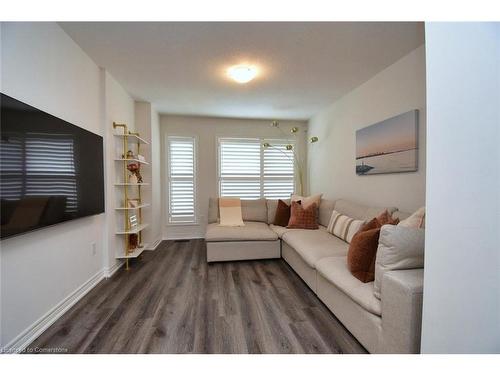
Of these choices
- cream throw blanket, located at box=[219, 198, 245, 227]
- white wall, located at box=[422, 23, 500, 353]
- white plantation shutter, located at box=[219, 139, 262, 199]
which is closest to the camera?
white wall, located at box=[422, 23, 500, 353]

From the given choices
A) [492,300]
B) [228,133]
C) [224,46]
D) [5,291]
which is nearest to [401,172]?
[492,300]

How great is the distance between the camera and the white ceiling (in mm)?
1751

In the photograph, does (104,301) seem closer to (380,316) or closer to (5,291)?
(5,291)

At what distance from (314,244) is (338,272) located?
67 cm

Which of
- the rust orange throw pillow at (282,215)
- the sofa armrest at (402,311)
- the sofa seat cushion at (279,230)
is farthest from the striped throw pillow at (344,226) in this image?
the sofa armrest at (402,311)

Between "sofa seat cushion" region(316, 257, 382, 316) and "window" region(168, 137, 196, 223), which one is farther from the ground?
"window" region(168, 137, 196, 223)

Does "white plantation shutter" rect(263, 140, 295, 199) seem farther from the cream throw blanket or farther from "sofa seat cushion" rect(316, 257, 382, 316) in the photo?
"sofa seat cushion" rect(316, 257, 382, 316)

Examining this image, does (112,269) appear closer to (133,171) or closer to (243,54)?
(133,171)

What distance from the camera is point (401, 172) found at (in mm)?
2221

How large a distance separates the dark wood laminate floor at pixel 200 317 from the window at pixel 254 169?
79.1 inches

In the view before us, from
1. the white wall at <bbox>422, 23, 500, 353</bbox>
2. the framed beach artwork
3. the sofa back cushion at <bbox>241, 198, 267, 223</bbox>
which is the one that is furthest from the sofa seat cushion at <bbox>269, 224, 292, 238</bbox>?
the white wall at <bbox>422, 23, 500, 353</bbox>

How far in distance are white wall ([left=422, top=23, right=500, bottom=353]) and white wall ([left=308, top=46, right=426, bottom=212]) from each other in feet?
4.92

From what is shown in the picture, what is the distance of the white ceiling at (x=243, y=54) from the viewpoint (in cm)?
175
